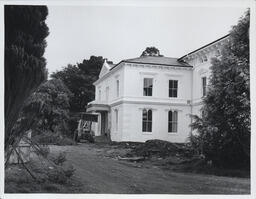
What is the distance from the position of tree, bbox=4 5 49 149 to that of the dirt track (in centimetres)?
97

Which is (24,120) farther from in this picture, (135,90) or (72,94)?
(135,90)

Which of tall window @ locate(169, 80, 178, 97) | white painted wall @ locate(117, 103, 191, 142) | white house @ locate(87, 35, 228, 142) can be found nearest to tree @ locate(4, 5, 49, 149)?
white house @ locate(87, 35, 228, 142)

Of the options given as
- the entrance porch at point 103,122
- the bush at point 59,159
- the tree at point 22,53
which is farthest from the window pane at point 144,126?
the tree at point 22,53

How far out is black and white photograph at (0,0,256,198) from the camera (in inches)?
160

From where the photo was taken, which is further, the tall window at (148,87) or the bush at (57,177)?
the tall window at (148,87)

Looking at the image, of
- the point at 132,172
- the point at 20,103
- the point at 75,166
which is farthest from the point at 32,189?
the point at 132,172

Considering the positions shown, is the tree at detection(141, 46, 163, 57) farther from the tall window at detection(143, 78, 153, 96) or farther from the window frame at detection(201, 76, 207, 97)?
the window frame at detection(201, 76, 207, 97)

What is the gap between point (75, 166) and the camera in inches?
180

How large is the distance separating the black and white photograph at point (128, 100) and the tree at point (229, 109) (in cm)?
2

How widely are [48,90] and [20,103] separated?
55 centimetres

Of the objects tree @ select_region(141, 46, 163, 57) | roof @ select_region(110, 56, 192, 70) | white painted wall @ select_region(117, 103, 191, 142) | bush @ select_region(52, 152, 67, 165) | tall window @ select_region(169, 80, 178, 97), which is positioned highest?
tree @ select_region(141, 46, 163, 57)

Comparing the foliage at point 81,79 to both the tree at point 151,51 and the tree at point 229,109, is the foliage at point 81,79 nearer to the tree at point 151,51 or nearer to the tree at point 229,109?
the tree at point 151,51

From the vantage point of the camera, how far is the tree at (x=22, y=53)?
3.70 meters

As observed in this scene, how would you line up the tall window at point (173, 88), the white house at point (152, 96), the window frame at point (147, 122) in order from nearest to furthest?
the tall window at point (173, 88) < the white house at point (152, 96) < the window frame at point (147, 122)
